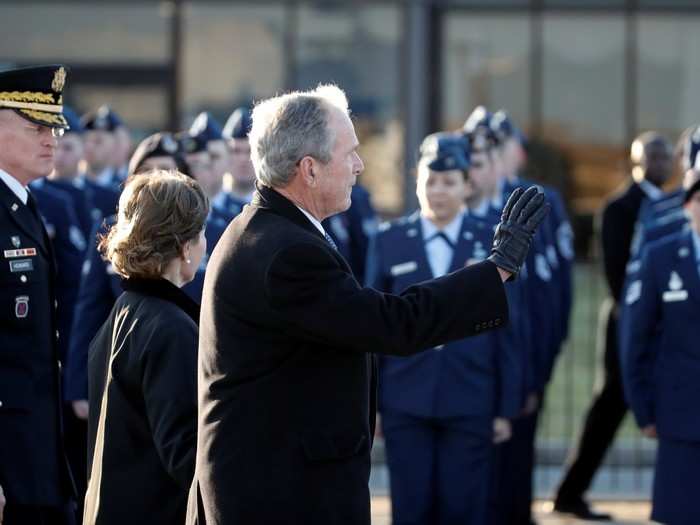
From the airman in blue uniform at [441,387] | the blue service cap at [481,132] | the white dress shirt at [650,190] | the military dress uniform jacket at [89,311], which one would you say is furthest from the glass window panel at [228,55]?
the military dress uniform jacket at [89,311]

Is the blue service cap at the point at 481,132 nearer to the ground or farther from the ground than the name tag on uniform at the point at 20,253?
farther from the ground

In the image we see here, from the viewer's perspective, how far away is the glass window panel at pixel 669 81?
58.3 ft

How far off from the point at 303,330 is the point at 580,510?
5.59m

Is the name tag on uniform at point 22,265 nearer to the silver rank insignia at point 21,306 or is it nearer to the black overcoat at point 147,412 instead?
the silver rank insignia at point 21,306

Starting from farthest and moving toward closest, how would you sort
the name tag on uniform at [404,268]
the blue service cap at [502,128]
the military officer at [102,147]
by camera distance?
the military officer at [102,147] < the blue service cap at [502,128] < the name tag on uniform at [404,268]

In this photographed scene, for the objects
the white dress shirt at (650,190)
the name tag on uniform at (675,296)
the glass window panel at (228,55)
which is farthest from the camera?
the glass window panel at (228,55)

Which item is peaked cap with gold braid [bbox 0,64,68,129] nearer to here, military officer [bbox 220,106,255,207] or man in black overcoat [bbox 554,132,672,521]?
military officer [bbox 220,106,255,207]

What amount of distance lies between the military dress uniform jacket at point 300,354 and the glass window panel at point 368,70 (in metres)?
13.2

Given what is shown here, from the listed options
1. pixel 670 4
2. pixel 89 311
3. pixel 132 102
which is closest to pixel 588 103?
pixel 670 4

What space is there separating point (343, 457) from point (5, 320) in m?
1.58

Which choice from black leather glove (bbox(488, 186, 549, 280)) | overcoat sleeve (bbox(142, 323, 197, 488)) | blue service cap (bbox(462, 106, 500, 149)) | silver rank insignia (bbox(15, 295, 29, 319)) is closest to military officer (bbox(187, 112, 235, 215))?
blue service cap (bbox(462, 106, 500, 149))

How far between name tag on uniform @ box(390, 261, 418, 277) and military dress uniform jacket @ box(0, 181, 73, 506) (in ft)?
7.86

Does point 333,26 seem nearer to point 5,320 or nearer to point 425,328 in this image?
point 5,320

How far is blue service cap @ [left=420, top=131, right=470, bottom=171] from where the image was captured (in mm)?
7449
